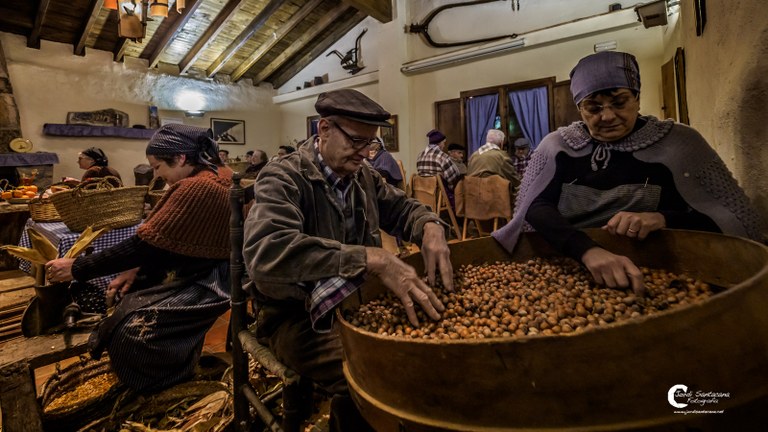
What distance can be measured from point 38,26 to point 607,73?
8.34 meters

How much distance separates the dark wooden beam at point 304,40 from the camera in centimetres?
731

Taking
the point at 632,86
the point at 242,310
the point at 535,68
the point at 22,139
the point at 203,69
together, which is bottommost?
the point at 242,310

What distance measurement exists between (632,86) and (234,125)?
30.1 feet

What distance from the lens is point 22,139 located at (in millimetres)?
5867

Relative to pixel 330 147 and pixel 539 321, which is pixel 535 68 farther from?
pixel 539 321

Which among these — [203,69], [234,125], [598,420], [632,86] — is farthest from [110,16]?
[598,420]

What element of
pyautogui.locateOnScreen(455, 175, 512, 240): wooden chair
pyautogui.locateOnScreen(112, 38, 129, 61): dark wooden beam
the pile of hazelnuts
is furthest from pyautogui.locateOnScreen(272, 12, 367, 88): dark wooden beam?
the pile of hazelnuts

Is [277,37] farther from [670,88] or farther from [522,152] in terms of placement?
[670,88]

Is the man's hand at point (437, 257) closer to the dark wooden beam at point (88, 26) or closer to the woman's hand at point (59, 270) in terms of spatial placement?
the woman's hand at point (59, 270)

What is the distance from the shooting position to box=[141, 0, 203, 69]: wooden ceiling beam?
5.98 metres

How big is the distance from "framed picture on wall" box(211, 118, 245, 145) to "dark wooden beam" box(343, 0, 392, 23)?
4290 mm

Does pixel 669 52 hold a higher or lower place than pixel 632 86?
higher

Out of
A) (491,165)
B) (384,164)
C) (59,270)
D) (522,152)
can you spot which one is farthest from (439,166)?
(59,270)

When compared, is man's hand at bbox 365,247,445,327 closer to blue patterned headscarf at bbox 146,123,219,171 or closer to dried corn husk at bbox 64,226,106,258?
blue patterned headscarf at bbox 146,123,219,171
